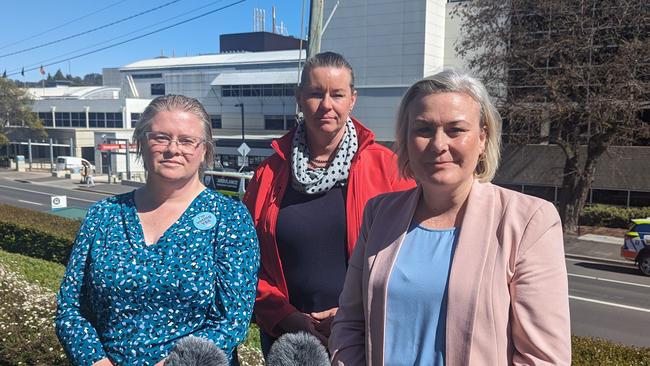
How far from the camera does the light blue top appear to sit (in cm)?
180

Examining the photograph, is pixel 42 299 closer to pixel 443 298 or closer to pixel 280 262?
pixel 280 262

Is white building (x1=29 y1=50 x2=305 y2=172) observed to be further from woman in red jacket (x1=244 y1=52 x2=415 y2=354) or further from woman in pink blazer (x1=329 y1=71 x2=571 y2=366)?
woman in pink blazer (x1=329 y1=71 x2=571 y2=366)

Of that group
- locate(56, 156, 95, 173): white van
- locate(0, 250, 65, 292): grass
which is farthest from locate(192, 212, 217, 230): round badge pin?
locate(56, 156, 95, 173): white van

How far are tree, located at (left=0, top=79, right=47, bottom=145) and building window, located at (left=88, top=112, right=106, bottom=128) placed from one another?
4484mm

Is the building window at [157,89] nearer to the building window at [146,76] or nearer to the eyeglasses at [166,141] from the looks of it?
the building window at [146,76]

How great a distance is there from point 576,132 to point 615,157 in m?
3.68

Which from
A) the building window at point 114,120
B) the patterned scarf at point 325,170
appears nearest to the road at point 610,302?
the patterned scarf at point 325,170

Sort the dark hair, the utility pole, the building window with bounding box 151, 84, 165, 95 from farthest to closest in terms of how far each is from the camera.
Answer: the building window with bounding box 151, 84, 165, 95 → the utility pole → the dark hair

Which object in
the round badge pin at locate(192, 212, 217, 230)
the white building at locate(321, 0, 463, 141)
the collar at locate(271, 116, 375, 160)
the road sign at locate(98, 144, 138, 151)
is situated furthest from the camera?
the road sign at locate(98, 144, 138, 151)

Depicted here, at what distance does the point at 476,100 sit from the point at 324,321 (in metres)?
1.36

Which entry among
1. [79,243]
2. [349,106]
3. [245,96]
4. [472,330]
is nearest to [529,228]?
[472,330]

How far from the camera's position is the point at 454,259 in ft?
5.92

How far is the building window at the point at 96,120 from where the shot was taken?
2026 inches

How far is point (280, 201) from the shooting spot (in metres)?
2.74
